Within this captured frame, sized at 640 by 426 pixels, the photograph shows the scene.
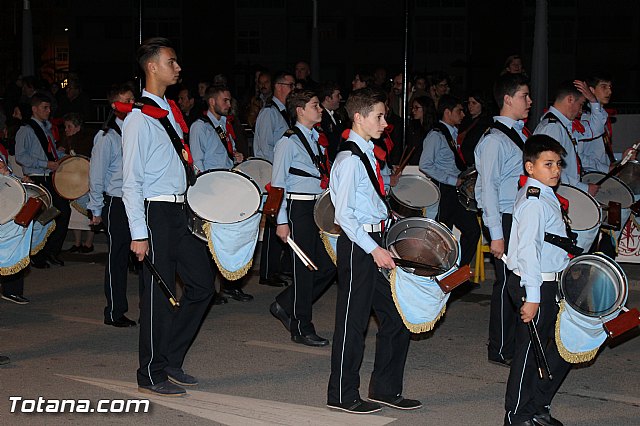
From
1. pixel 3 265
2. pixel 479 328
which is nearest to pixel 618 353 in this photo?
pixel 479 328

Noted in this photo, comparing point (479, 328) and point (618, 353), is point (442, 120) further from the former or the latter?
point (618, 353)

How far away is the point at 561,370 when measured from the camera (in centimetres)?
590

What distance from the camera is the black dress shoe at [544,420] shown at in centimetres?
589

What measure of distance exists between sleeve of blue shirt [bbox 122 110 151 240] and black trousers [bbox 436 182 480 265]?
175 inches

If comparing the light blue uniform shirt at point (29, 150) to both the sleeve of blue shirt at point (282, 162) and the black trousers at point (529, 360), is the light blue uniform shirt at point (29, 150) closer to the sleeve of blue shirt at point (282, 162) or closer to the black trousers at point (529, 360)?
the sleeve of blue shirt at point (282, 162)

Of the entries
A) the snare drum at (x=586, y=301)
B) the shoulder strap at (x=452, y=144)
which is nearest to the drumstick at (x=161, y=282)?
the snare drum at (x=586, y=301)

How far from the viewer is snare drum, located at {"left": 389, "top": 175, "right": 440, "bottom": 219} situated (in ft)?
30.9

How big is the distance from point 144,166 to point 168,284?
0.76 meters

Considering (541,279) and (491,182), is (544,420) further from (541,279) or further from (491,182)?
(491,182)

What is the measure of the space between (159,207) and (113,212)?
2517 millimetres

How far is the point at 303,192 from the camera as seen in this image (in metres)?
8.23

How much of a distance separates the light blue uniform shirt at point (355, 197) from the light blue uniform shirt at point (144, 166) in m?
1.03

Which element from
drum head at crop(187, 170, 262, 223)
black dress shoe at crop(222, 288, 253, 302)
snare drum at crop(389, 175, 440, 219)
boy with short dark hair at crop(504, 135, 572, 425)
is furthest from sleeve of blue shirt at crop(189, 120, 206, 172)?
boy with short dark hair at crop(504, 135, 572, 425)

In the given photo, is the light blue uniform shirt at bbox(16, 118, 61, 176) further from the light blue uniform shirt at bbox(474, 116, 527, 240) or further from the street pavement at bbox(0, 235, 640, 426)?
the light blue uniform shirt at bbox(474, 116, 527, 240)
